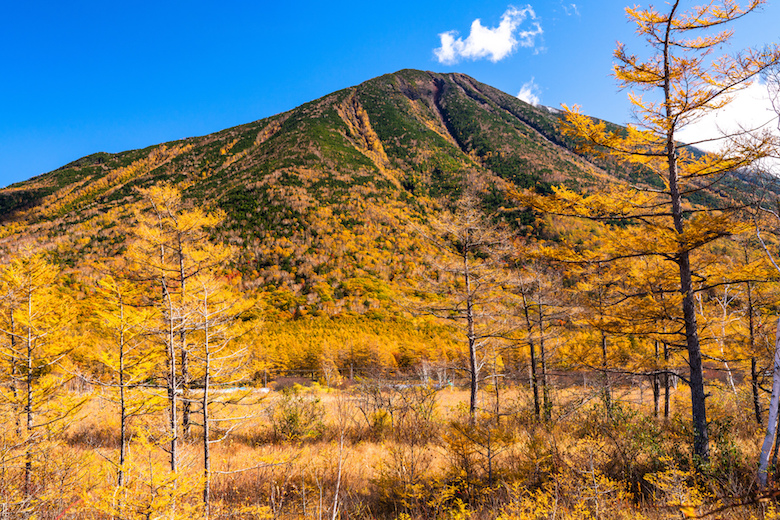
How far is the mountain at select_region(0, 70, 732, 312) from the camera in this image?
128 feet

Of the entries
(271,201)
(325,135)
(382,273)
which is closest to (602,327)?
(382,273)

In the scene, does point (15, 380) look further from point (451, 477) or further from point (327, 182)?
point (327, 182)

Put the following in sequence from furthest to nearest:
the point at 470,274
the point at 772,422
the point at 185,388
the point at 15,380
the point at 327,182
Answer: the point at 327,182, the point at 470,274, the point at 185,388, the point at 15,380, the point at 772,422

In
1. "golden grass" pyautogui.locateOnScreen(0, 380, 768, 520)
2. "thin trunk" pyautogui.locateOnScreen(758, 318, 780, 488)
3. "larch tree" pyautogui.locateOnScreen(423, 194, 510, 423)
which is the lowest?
Answer: "golden grass" pyautogui.locateOnScreen(0, 380, 768, 520)

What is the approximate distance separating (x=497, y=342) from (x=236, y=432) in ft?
32.5

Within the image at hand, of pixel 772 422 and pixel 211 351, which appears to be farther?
pixel 211 351

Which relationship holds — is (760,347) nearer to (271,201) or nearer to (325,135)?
(271,201)

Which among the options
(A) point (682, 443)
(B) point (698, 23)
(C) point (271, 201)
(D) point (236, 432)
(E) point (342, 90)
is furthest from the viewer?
(E) point (342, 90)

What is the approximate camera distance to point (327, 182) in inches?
2244

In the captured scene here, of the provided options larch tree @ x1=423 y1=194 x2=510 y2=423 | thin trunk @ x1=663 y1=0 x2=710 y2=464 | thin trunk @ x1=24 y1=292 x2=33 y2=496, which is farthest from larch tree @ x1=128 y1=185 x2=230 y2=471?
thin trunk @ x1=663 y1=0 x2=710 y2=464

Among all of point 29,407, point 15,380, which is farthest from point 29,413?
point 15,380

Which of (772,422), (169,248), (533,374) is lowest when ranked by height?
(533,374)

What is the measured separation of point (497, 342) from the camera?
39.3 ft

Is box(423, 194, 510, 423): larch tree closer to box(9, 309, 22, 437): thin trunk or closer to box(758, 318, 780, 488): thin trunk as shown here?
box(758, 318, 780, 488): thin trunk
